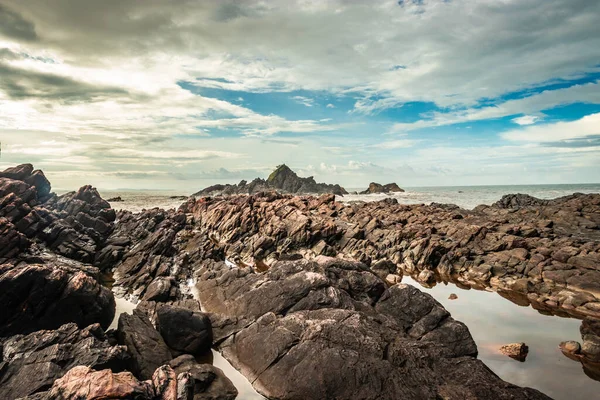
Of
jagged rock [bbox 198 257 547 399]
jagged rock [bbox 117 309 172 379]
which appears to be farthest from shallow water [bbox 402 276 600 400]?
jagged rock [bbox 117 309 172 379]

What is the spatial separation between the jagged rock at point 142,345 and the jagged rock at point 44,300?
2.52 m

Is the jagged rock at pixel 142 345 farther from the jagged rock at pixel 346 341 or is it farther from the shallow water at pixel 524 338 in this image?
the shallow water at pixel 524 338

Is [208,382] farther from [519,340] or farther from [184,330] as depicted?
[519,340]

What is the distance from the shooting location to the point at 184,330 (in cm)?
1691

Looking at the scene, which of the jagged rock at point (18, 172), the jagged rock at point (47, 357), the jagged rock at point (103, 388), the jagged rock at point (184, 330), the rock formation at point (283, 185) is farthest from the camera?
the rock formation at point (283, 185)

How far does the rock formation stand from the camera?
16025cm

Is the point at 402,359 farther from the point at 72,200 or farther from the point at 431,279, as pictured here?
the point at 72,200

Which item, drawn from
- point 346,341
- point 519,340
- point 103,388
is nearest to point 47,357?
point 103,388

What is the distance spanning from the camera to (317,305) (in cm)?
1853

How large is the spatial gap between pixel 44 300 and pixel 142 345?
19.6 ft

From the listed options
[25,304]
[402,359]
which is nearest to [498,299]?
[402,359]

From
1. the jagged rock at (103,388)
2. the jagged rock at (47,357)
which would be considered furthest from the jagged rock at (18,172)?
the jagged rock at (103,388)

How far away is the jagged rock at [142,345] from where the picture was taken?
1411 cm

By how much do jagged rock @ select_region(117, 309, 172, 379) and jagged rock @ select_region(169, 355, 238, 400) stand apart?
80 centimetres
